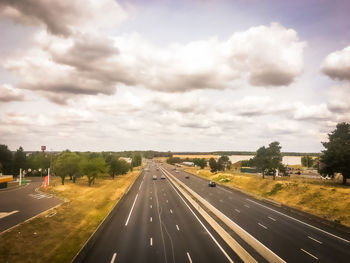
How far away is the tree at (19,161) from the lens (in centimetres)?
10275

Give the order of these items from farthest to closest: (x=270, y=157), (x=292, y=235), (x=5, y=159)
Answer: (x=5, y=159) → (x=270, y=157) → (x=292, y=235)

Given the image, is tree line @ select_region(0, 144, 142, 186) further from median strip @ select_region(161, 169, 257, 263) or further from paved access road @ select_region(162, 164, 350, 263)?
median strip @ select_region(161, 169, 257, 263)

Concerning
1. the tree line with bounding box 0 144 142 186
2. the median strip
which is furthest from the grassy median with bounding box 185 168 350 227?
the tree line with bounding box 0 144 142 186

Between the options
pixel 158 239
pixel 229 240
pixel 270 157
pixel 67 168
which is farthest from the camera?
pixel 67 168

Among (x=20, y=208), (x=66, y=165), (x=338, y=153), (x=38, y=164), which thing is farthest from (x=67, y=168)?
(x=338, y=153)

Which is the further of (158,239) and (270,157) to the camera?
(270,157)

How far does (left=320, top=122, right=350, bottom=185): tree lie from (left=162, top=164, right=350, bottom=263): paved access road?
2094 cm

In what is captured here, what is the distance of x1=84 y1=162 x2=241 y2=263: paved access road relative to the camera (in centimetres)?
2125

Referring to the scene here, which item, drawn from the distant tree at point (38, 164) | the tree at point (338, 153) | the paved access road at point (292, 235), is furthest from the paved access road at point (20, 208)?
the distant tree at point (38, 164)

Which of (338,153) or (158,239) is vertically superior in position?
(338,153)

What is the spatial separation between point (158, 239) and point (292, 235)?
16.7 metres

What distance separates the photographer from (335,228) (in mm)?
31844

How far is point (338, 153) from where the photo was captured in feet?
171

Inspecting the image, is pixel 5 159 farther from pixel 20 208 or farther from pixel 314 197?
pixel 314 197
